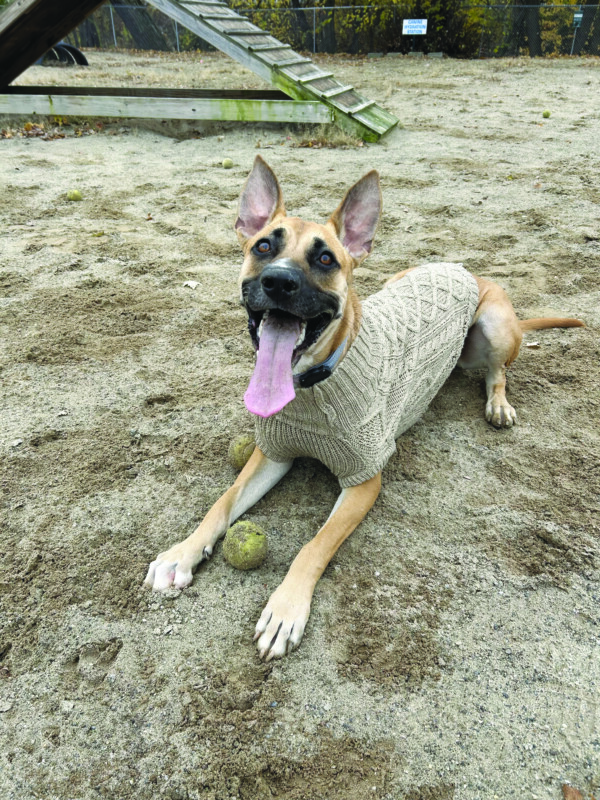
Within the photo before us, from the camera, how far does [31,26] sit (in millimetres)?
8305

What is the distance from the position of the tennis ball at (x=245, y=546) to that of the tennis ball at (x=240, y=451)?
52 cm

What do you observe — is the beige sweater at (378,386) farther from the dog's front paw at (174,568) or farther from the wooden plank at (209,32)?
the wooden plank at (209,32)

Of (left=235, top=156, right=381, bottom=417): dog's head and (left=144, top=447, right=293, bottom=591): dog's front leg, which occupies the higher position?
(left=235, top=156, right=381, bottom=417): dog's head

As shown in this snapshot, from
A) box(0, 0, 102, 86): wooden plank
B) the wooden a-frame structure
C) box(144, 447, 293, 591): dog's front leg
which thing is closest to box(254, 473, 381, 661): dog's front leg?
box(144, 447, 293, 591): dog's front leg

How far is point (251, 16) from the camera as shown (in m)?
23.3

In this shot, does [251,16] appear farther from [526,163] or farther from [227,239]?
[227,239]

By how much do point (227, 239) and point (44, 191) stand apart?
9.10 feet

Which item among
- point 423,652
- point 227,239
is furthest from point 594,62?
point 423,652

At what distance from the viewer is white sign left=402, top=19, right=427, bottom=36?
1774cm

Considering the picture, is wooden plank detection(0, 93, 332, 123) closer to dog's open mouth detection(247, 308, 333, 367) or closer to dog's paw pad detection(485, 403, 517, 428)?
dog's paw pad detection(485, 403, 517, 428)

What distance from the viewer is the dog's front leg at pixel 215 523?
2291 millimetres

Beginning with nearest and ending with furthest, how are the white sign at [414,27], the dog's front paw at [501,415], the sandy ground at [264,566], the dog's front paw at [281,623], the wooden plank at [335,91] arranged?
the sandy ground at [264,566], the dog's front paw at [281,623], the dog's front paw at [501,415], the wooden plank at [335,91], the white sign at [414,27]

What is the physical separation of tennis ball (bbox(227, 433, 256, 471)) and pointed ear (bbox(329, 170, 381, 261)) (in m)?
1.08

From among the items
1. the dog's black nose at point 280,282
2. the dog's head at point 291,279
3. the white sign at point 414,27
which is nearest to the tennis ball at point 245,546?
the dog's head at point 291,279
